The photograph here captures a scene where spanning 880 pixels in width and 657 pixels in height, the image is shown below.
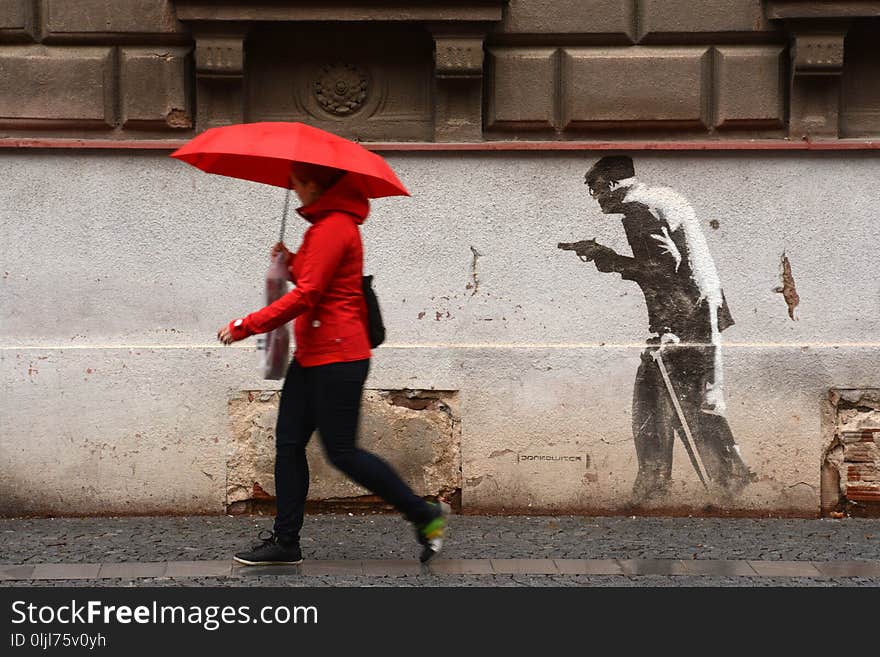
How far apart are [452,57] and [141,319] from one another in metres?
2.15

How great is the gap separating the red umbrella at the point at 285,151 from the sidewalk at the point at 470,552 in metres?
1.68

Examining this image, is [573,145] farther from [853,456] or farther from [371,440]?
[853,456]

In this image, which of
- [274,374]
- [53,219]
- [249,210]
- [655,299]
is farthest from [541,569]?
[53,219]

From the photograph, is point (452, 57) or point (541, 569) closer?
point (541, 569)

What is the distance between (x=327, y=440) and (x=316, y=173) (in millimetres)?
1132

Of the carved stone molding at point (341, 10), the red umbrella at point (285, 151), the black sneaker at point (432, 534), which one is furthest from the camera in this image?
the carved stone molding at point (341, 10)

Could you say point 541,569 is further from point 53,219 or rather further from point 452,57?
point 53,219

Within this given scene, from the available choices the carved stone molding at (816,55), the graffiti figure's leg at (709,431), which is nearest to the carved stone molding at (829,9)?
the carved stone molding at (816,55)

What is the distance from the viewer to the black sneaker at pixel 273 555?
5.88 meters

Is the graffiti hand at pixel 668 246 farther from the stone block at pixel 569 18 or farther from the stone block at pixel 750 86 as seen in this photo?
the stone block at pixel 569 18

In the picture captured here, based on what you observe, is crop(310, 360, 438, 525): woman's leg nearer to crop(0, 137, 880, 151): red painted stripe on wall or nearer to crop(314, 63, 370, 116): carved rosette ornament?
crop(0, 137, 880, 151): red painted stripe on wall

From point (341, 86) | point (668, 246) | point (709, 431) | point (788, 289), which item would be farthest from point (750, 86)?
point (341, 86)

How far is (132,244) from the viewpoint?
7.17 meters

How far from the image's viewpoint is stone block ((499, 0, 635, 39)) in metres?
7.18
